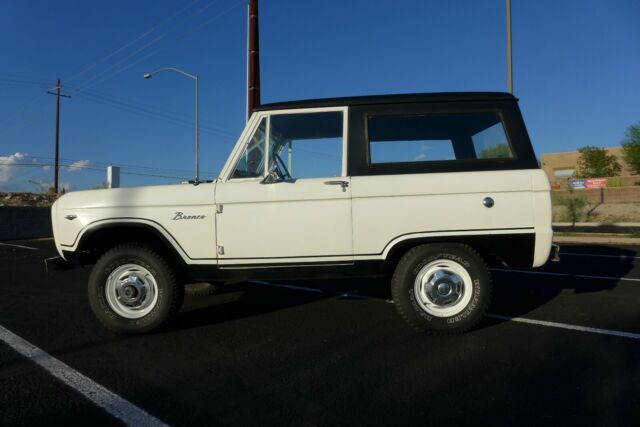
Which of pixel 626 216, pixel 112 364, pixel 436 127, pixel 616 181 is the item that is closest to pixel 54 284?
pixel 112 364

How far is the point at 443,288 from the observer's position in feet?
12.8

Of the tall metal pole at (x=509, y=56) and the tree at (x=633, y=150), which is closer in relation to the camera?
the tall metal pole at (x=509, y=56)

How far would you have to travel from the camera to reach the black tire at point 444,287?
3.86 m

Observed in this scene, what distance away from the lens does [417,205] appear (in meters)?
3.85

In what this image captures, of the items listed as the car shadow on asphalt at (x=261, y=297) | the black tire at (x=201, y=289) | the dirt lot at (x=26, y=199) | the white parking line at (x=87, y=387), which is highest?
the dirt lot at (x=26, y=199)

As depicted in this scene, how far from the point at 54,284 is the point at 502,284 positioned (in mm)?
6665

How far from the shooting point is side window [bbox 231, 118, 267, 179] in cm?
411

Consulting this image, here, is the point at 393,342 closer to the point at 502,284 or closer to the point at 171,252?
the point at 171,252

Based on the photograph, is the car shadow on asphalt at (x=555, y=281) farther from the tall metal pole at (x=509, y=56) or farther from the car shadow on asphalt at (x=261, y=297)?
the tall metal pole at (x=509, y=56)

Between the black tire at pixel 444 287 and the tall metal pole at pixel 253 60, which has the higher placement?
the tall metal pole at pixel 253 60

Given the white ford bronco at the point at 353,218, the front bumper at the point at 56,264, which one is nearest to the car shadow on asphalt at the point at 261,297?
the white ford bronco at the point at 353,218

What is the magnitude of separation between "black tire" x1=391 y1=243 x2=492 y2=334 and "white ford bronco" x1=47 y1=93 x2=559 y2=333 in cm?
1

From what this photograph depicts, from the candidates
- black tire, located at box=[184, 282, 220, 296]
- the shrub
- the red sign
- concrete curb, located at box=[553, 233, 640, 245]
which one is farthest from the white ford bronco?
the red sign

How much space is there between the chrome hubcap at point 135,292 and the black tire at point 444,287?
220cm
